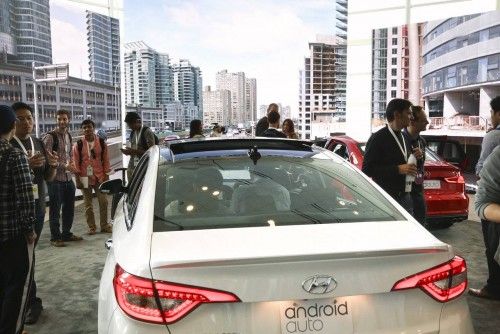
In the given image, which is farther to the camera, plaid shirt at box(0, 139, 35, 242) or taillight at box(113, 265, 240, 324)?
plaid shirt at box(0, 139, 35, 242)

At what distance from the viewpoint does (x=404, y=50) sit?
10562 cm

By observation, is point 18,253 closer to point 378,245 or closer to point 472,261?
point 378,245

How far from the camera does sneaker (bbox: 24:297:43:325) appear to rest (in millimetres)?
3393

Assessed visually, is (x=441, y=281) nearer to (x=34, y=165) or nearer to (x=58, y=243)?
(x=34, y=165)

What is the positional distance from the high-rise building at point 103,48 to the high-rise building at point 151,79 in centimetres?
3082

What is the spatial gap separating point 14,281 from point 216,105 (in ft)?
361

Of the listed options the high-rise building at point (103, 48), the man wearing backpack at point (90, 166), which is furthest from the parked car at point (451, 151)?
the high-rise building at point (103, 48)

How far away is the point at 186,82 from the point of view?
235ft

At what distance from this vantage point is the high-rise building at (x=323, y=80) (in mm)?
141875

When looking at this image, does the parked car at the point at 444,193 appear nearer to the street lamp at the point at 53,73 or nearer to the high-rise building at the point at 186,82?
the street lamp at the point at 53,73

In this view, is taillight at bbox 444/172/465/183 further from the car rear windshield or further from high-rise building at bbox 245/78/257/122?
high-rise building at bbox 245/78/257/122

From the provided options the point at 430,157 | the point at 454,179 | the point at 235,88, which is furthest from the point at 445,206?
the point at 235,88

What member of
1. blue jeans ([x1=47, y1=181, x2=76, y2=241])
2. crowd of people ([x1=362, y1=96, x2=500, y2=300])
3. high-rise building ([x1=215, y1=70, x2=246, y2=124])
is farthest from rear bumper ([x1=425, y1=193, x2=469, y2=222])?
high-rise building ([x1=215, y1=70, x2=246, y2=124])

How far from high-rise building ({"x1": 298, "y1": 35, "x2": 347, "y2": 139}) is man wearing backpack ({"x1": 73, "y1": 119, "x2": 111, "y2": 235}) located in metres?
133
